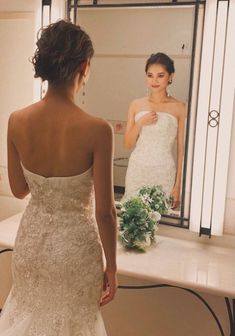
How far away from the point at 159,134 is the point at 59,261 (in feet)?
2.24

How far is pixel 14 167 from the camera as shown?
1296mm

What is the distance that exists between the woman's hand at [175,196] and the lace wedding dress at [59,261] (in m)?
0.50

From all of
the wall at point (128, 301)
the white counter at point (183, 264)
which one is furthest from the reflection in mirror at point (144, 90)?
the wall at point (128, 301)

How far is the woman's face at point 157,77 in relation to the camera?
1.60m

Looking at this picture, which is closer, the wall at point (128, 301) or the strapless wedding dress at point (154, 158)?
the strapless wedding dress at point (154, 158)

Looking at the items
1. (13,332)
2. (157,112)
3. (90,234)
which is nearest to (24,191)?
(90,234)

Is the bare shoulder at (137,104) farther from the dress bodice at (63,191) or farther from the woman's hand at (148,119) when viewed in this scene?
the dress bodice at (63,191)

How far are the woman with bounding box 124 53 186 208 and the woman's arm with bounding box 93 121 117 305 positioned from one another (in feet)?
1.66

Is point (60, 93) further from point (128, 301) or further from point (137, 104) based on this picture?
point (128, 301)

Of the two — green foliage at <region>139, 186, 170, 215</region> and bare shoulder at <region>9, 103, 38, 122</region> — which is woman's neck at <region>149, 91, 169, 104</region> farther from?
bare shoulder at <region>9, 103, 38, 122</region>

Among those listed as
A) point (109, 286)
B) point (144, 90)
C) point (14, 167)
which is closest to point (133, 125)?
point (144, 90)

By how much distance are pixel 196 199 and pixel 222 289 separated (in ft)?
1.30

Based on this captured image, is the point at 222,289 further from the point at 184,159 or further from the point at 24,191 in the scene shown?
the point at 24,191

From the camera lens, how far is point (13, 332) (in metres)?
1.23
